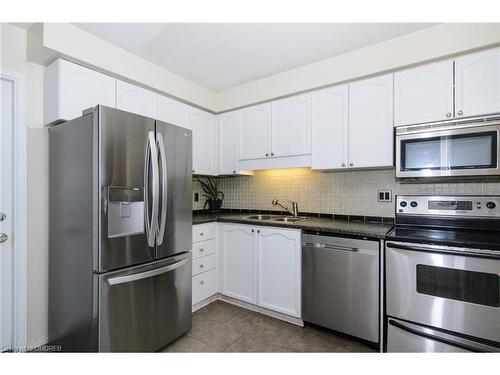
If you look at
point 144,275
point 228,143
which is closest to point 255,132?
point 228,143

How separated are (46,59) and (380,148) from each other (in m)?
2.66

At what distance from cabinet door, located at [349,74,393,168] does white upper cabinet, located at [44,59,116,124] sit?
2.10m

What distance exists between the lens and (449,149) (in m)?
1.84

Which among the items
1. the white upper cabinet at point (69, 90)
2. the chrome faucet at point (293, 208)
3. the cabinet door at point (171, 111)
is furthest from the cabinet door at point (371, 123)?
the white upper cabinet at point (69, 90)

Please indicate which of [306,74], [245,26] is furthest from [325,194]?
[245,26]

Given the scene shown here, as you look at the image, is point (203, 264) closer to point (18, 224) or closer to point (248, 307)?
point (248, 307)

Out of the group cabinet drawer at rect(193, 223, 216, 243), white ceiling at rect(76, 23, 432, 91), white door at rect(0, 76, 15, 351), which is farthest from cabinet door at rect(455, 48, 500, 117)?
white door at rect(0, 76, 15, 351)

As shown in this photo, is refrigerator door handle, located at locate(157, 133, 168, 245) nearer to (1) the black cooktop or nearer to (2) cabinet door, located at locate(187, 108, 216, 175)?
(2) cabinet door, located at locate(187, 108, 216, 175)

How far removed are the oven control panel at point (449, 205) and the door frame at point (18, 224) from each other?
2.97m

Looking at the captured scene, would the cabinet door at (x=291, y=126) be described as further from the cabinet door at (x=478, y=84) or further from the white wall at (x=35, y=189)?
the white wall at (x=35, y=189)

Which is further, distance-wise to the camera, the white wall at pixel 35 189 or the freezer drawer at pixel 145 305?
the white wall at pixel 35 189

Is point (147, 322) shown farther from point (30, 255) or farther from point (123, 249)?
point (30, 255)

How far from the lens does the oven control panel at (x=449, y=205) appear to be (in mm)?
1866

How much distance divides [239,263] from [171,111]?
1.71 meters
